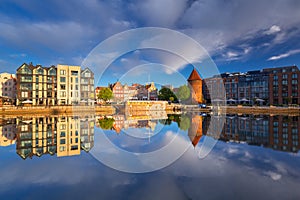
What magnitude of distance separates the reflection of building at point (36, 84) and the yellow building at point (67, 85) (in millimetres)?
1567

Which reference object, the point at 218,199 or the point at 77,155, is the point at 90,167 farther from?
the point at 218,199

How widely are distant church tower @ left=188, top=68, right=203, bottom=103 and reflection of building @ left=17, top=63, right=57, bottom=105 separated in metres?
55.3

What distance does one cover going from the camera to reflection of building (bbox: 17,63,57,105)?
54.5 meters

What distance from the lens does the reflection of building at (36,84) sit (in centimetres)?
5447

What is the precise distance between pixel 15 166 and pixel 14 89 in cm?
6873

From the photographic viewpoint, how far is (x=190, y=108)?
71750 mm

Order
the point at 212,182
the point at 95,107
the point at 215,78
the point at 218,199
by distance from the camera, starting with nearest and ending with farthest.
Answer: the point at 218,199, the point at 212,182, the point at 95,107, the point at 215,78

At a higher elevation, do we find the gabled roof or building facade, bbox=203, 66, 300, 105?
the gabled roof

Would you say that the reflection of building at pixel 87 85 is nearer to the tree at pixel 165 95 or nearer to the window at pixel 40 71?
the window at pixel 40 71

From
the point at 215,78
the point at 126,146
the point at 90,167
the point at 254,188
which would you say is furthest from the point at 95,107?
the point at 215,78

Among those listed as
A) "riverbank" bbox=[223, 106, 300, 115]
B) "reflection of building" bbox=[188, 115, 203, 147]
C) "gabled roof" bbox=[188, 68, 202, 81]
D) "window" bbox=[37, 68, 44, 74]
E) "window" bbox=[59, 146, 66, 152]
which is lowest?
"reflection of building" bbox=[188, 115, 203, 147]

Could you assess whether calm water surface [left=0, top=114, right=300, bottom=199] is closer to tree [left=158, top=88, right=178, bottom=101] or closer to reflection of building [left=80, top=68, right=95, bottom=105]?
reflection of building [left=80, top=68, right=95, bottom=105]

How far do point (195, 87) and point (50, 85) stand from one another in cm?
5828

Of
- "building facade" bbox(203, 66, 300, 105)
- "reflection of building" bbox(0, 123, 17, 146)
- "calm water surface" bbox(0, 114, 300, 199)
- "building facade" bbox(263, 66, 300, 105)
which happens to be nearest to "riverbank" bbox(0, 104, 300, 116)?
"building facade" bbox(203, 66, 300, 105)
